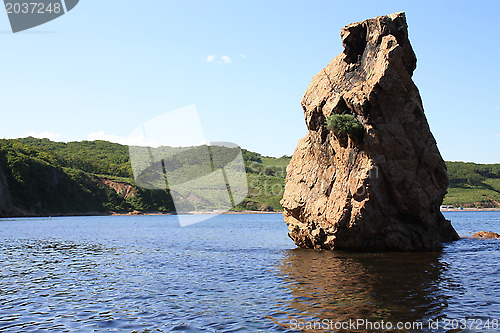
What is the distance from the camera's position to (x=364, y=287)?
16.7m

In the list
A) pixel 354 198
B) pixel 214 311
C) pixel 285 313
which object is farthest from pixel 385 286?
pixel 354 198

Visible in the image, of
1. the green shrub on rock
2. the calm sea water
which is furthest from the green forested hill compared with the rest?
the green shrub on rock

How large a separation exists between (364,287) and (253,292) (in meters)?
4.77

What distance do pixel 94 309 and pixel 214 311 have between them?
15.0 feet

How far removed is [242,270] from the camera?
2238cm

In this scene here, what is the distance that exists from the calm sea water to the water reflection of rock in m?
0.04

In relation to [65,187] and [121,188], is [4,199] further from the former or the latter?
[121,188]

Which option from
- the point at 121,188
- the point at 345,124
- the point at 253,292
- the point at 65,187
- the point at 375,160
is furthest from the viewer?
the point at 121,188

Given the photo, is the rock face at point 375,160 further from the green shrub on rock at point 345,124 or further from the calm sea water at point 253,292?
the calm sea water at point 253,292

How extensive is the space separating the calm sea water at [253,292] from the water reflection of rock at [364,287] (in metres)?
0.04

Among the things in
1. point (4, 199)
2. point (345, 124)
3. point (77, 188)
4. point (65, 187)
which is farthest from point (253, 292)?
point (77, 188)

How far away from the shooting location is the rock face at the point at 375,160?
25.8 metres

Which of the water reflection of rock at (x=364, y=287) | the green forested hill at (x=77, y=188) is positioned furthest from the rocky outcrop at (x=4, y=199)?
the water reflection of rock at (x=364, y=287)

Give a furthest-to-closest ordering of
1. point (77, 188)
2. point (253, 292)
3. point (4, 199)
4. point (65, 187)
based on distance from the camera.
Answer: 1. point (77, 188)
2. point (65, 187)
3. point (4, 199)
4. point (253, 292)
